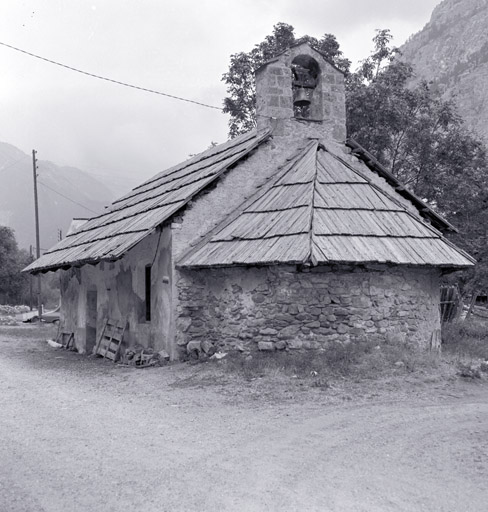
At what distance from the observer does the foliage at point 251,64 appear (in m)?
23.4

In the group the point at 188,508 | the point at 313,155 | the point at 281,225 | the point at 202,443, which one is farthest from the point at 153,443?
the point at 313,155

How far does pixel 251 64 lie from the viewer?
23.7 m

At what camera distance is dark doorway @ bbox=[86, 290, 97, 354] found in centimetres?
1559

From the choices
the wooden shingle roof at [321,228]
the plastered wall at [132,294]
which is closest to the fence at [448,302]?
the wooden shingle roof at [321,228]

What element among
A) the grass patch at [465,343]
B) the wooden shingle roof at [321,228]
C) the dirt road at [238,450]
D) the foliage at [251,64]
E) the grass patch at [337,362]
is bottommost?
the grass patch at [465,343]

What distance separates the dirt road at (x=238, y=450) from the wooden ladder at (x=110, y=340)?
3.91m

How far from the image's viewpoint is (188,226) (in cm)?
1203

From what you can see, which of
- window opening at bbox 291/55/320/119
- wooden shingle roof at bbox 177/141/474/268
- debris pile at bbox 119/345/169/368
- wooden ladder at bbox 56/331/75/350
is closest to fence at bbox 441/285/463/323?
wooden shingle roof at bbox 177/141/474/268

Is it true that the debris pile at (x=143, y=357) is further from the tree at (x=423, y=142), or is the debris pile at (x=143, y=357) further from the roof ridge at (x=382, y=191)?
the tree at (x=423, y=142)

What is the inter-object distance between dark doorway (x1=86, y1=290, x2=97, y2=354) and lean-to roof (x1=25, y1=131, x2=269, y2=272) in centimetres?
126

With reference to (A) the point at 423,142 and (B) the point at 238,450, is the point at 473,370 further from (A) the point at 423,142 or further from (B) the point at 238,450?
(A) the point at 423,142

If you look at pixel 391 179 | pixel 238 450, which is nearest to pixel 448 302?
pixel 391 179

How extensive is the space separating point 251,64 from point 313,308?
15991 mm

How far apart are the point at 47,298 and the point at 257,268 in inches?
2352
